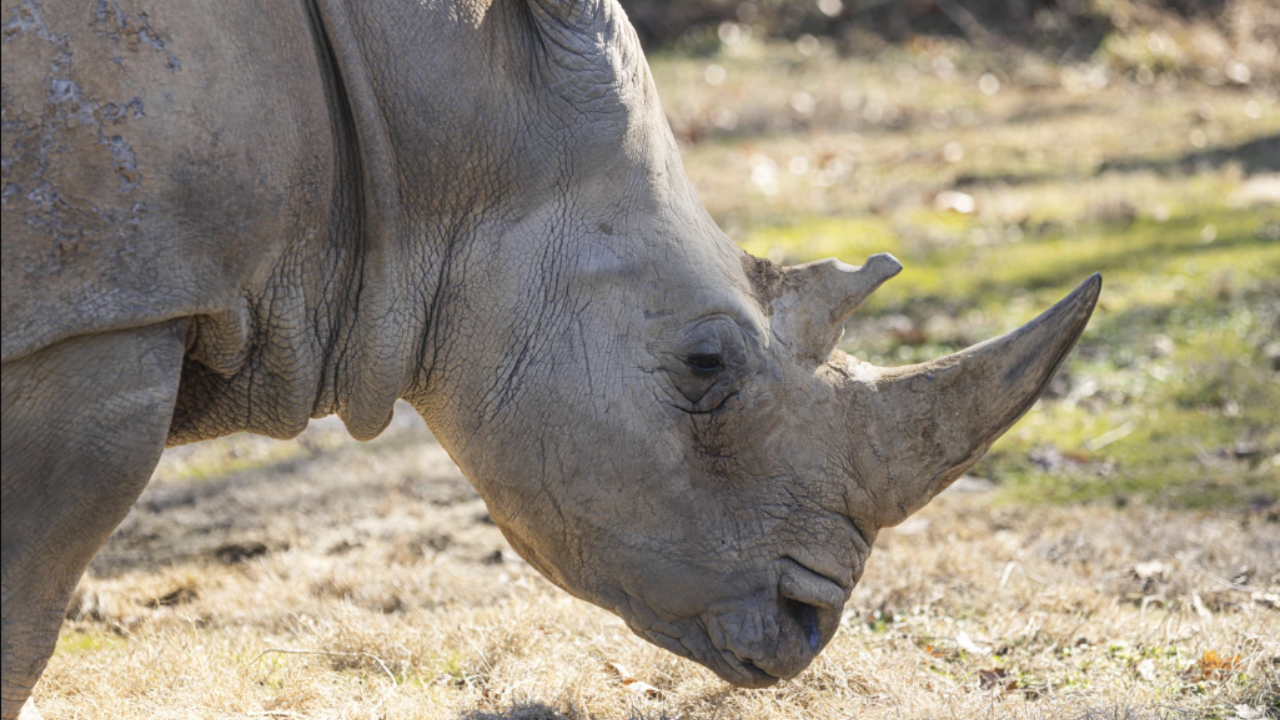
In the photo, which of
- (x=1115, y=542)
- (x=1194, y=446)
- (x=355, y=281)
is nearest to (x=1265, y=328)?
(x=1194, y=446)

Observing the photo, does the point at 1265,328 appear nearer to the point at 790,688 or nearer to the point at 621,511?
the point at 790,688

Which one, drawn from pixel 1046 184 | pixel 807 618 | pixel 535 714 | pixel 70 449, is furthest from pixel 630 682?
pixel 1046 184

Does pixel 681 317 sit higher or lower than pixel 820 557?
higher

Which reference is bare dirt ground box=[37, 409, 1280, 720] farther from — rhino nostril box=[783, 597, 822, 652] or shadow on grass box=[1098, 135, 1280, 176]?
shadow on grass box=[1098, 135, 1280, 176]

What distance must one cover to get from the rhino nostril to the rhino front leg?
160 cm

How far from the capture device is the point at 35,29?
2.73m

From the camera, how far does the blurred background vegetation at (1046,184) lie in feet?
22.8

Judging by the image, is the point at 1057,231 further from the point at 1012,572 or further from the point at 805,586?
the point at 805,586

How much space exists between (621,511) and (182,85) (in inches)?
55.1

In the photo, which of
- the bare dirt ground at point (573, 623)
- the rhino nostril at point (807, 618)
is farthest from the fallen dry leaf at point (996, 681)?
the rhino nostril at point (807, 618)

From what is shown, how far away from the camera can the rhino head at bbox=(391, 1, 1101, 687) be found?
3324 mm

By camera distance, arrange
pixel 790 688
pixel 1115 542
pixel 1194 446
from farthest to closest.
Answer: pixel 1194 446, pixel 1115 542, pixel 790 688

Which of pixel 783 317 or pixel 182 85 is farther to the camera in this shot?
pixel 783 317

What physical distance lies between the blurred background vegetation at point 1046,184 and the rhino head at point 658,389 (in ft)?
10.1
